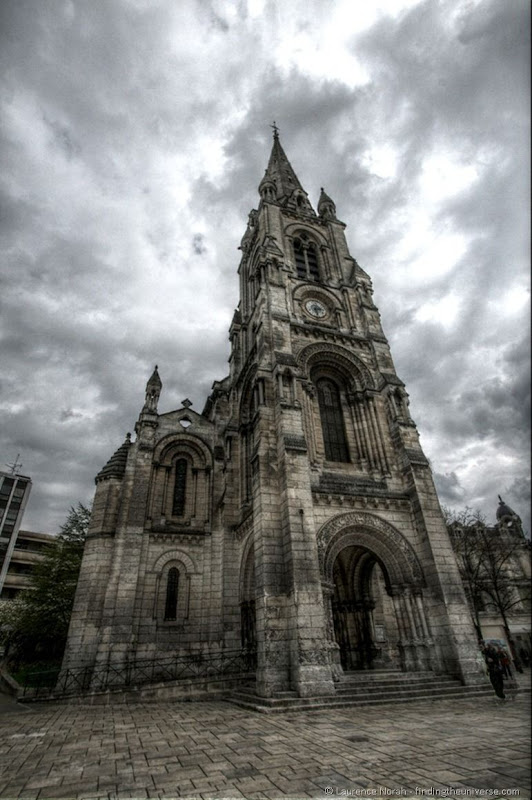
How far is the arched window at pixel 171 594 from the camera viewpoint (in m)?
19.3

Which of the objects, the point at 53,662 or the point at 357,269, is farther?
the point at 357,269

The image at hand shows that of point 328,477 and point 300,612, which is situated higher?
point 328,477

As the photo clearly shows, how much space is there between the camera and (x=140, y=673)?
17.0m

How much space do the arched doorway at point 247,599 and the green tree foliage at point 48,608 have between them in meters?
11.0

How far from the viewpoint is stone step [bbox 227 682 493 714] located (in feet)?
36.9

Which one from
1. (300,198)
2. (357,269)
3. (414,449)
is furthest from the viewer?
(300,198)

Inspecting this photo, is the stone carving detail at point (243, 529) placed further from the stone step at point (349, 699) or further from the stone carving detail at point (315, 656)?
the stone step at point (349, 699)

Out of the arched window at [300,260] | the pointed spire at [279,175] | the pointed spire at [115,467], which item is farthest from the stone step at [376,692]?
the pointed spire at [279,175]

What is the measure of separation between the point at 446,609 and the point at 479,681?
226cm

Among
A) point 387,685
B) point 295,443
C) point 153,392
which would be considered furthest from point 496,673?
point 153,392

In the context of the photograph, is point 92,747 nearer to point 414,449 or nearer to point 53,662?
point 414,449

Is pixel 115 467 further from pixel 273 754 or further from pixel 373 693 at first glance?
pixel 273 754

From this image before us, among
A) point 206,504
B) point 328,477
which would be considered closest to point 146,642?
point 206,504

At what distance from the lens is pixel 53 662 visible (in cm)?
2300
